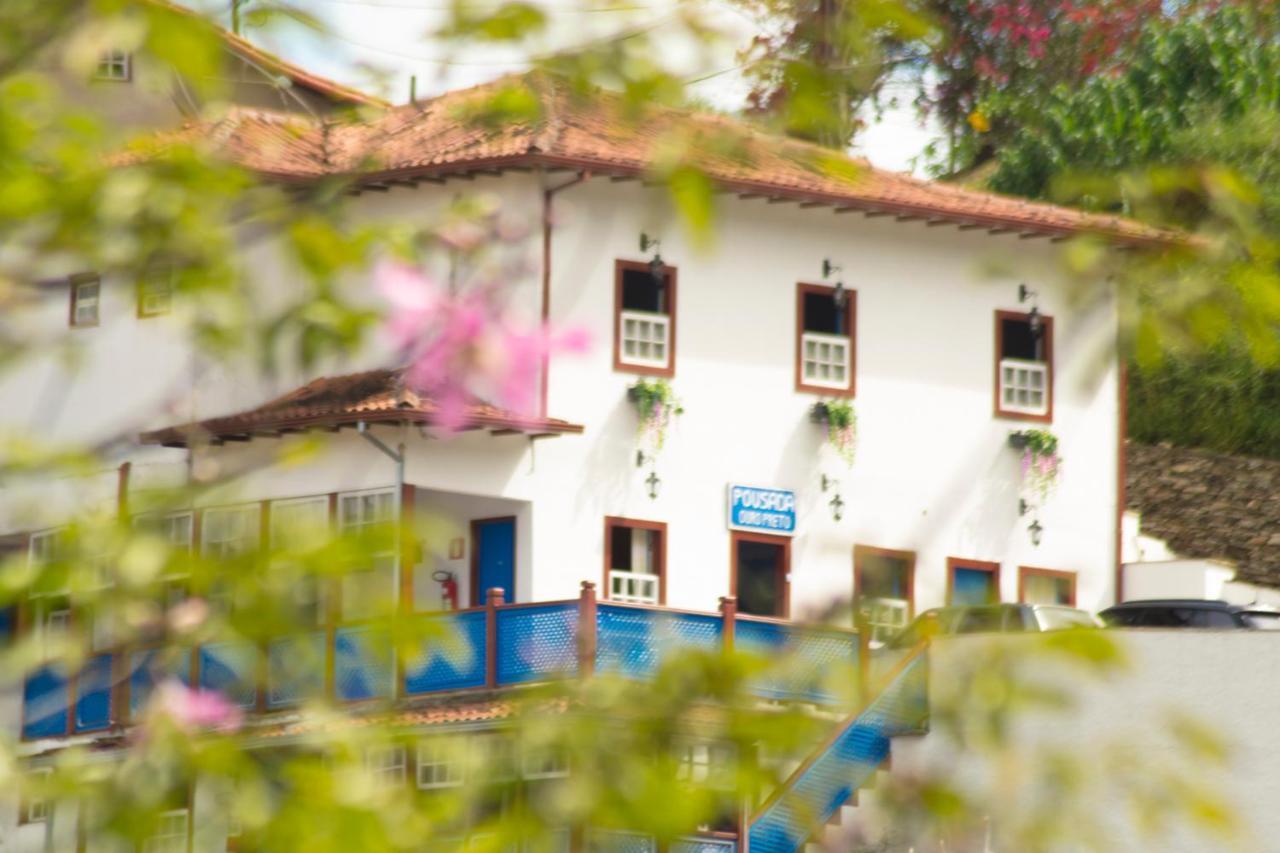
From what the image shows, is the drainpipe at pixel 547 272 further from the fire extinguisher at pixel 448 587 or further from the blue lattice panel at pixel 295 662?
the blue lattice panel at pixel 295 662

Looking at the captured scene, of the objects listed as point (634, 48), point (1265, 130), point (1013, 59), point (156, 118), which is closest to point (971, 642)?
point (634, 48)

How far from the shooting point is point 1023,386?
31297 mm

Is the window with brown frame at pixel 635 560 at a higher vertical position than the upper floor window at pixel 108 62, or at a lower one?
lower

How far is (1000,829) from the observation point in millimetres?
4016

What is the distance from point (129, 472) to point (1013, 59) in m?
24.9

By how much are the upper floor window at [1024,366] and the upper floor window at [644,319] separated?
4432 mm

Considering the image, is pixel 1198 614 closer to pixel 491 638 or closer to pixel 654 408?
pixel 654 408

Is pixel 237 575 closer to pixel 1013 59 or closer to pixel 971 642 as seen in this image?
pixel 971 642

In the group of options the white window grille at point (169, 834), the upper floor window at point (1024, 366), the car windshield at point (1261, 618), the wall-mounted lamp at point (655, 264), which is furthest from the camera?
the upper floor window at point (1024, 366)

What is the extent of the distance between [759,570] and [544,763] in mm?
25192

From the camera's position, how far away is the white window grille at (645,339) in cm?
2848

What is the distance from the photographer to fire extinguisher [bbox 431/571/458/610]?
2803 cm

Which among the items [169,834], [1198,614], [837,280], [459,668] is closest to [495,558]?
[459,668]

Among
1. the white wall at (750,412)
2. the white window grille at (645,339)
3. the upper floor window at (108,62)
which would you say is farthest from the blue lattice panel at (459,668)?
the upper floor window at (108,62)
